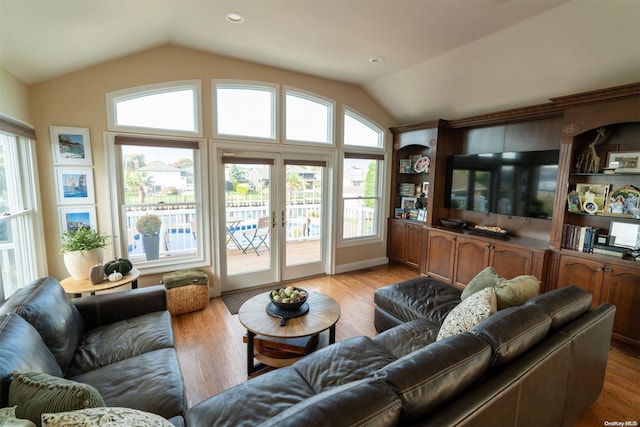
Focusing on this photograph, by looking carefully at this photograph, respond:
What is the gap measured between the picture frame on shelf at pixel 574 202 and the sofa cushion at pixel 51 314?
447 cm

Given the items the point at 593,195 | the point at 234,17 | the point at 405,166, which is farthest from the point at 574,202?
the point at 234,17

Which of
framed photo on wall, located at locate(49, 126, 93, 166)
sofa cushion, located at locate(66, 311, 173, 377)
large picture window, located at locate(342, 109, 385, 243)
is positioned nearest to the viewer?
sofa cushion, located at locate(66, 311, 173, 377)

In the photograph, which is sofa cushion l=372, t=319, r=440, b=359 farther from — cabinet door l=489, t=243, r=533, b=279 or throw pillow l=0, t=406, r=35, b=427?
cabinet door l=489, t=243, r=533, b=279

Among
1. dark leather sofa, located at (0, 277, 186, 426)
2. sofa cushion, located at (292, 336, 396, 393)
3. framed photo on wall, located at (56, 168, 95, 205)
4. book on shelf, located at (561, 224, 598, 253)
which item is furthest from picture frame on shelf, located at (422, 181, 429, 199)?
framed photo on wall, located at (56, 168, 95, 205)

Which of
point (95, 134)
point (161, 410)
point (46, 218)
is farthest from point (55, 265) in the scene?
point (161, 410)

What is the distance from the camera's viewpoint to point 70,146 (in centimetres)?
291

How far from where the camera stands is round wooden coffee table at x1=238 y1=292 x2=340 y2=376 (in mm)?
2115

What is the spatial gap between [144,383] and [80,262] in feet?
5.71

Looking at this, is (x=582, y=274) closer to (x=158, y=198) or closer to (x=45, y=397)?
(x=45, y=397)

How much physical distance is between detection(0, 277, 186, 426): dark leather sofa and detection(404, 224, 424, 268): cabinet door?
378 centimetres

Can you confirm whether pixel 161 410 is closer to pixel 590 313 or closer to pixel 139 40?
pixel 590 313

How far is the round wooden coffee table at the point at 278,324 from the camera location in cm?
212

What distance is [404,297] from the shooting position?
2.65 meters

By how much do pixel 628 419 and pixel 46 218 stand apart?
16.5 ft
